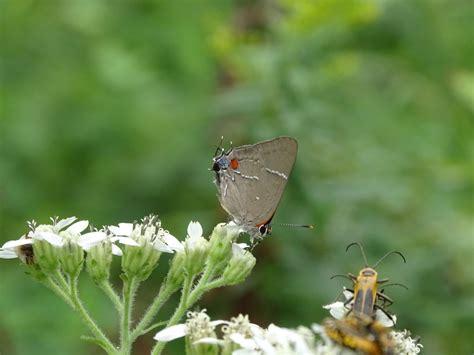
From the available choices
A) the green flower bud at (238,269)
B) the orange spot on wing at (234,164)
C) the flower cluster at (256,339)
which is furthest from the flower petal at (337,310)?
the orange spot on wing at (234,164)

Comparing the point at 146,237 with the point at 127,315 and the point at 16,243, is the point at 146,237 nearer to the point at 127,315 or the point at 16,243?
the point at 127,315

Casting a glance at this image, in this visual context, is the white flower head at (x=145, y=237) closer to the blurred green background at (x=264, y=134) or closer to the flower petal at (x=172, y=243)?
the flower petal at (x=172, y=243)

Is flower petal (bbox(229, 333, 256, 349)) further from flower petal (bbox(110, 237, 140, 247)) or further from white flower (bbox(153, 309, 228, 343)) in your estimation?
flower petal (bbox(110, 237, 140, 247))

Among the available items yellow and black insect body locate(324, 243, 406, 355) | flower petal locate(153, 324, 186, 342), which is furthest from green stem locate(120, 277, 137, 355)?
yellow and black insect body locate(324, 243, 406, 355)

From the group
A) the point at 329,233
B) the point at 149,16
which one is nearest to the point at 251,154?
the point at 329,233

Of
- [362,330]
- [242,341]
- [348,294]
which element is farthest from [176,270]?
[362,330]

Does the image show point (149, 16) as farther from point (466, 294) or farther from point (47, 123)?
point (466, 294)

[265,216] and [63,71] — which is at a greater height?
[63,71]
